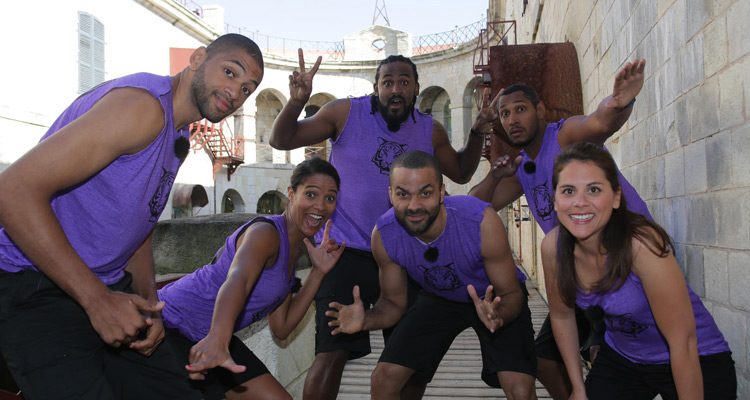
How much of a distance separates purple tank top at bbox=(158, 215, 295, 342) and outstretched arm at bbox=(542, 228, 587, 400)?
135 centimetres

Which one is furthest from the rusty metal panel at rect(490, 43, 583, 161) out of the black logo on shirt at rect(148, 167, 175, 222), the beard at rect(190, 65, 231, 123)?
the black logo on shirt at rect(148, 167, 175, 222)

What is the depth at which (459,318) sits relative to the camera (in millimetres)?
3355

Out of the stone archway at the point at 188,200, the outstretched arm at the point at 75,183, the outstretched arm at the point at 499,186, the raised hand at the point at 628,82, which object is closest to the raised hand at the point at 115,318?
the outstretched arm at the point at 75,183

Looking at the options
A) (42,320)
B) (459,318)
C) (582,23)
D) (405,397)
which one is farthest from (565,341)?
(582,23)

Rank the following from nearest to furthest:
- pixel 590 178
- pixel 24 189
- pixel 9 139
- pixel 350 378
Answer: pixel 24 189, pixel 590 178, pixel 350 378, pixel 9 139

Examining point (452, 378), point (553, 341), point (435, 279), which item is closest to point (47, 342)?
point (435, 279)

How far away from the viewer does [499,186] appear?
3773 millimetres

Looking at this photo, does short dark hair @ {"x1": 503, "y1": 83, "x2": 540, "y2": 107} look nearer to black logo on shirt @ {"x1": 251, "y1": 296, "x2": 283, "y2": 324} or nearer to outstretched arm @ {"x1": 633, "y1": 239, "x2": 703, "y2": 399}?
outstretched arm @ {"x1": 633, "y1": 239, "x2": 703, "y2": 399}

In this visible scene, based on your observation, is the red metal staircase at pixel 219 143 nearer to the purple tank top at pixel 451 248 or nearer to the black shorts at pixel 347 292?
the black shorts at pixel 347 292

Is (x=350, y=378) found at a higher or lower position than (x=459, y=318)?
lower

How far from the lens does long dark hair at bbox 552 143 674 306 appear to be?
7.26 ft

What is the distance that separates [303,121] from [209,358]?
1932 millimetres

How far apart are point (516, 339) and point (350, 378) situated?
2350 mm

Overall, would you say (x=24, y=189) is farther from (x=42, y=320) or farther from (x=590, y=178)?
(x=590, y=178)
